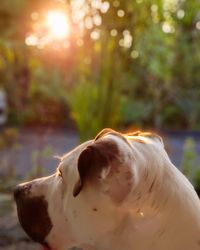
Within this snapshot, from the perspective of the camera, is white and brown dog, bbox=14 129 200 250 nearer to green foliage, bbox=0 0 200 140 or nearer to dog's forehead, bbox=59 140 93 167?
dog's forehead, bbox=59 140 93 167

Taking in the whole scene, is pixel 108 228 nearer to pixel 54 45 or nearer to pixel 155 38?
pixel 54 45

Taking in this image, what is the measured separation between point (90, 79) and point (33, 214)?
3.98 meters

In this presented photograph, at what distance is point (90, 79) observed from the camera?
211 inches

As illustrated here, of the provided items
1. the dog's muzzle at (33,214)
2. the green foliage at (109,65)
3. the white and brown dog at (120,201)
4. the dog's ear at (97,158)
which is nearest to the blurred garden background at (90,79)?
the green foliage at (109,65)

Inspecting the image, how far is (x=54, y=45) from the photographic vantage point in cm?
631

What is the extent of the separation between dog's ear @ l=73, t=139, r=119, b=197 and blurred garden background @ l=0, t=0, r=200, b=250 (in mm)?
1822

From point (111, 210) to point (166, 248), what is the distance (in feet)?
0.59

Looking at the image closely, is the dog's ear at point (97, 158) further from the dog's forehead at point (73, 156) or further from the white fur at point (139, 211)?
the dog's forehead at point (73, 156)

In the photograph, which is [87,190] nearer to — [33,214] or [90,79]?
[33,214]

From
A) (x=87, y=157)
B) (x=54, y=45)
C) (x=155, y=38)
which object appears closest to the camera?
(x=87, y=157)

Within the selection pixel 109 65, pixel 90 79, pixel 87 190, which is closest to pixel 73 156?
pixel 87 190

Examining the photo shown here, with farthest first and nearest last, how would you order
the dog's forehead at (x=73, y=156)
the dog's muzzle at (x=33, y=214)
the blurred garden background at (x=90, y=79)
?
the blurred garden background at (x=90, y=79), the dog's muzzle at (x=33, y=214), the dog's forehead at (x=73, y=156)

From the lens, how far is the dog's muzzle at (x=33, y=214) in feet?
4.59

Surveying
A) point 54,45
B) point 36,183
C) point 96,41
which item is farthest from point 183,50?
point 36,183
